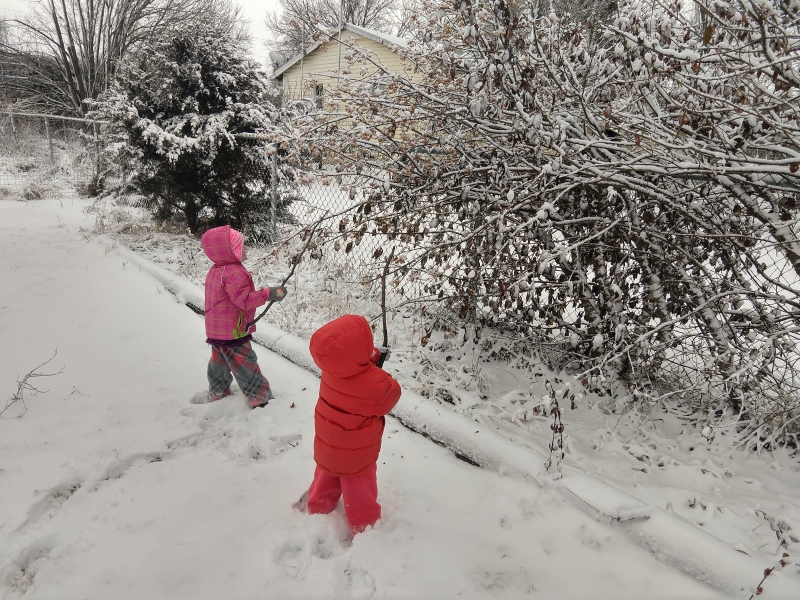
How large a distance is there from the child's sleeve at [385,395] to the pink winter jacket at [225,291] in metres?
1.27

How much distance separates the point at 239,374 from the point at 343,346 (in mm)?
1401

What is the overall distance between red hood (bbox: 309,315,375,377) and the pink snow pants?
0.52 m

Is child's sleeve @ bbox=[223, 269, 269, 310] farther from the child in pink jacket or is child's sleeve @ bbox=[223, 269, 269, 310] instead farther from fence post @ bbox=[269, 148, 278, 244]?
fence post @ bbox=[269, 148, 278, 244]

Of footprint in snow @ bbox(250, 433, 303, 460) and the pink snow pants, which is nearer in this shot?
the pink snow pants

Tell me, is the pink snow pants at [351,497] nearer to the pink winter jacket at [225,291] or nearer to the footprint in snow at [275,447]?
the footprint in snow at [275,447]

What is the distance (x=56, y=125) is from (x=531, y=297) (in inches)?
956

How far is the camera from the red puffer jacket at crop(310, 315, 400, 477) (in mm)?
1891

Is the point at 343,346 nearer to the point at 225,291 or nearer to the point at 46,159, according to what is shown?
the point at 225,291

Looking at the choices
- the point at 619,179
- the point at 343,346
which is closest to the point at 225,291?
the point at 343,346

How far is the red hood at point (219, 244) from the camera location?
9.28 feet

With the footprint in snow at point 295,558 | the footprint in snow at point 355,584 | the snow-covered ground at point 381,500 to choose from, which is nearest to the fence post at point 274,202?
the snow-covered ground at point 381,500

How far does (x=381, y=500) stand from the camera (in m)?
2.24

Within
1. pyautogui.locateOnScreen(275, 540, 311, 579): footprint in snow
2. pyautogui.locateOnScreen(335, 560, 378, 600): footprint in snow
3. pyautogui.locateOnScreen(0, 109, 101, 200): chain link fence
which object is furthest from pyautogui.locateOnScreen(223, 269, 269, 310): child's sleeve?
pyautogui.locateOnScreen(0, 109, 101, 200): chain link fence

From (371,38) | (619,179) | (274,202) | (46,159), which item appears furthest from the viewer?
(46,159)
